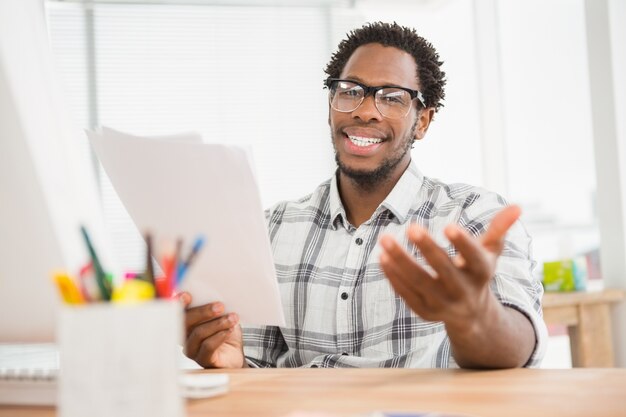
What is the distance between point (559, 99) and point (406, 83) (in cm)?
209

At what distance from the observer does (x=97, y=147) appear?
969mm

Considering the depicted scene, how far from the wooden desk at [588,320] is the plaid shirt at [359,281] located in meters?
1.26

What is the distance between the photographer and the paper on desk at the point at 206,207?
0.88 meters

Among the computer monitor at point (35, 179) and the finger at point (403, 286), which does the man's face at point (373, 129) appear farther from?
the computer monitor at point (35, 179)

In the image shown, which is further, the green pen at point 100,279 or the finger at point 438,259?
the finger at point 438,259

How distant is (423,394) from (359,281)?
24.5 inches

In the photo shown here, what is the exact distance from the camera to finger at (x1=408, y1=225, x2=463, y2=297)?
2.29ft

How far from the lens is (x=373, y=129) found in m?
1.58

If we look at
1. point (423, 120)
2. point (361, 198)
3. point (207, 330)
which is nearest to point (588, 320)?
point (423, 120)

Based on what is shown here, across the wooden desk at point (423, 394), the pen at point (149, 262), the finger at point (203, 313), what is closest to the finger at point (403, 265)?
the wooden desk at point (423, 394)

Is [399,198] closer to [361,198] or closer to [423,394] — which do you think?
[361,198]

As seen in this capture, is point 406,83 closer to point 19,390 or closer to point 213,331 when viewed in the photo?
point 213,331

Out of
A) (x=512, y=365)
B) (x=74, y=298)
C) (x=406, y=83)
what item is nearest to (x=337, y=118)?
(x=406, y=83)

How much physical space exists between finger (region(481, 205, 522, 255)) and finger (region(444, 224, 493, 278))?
2 centimetres
